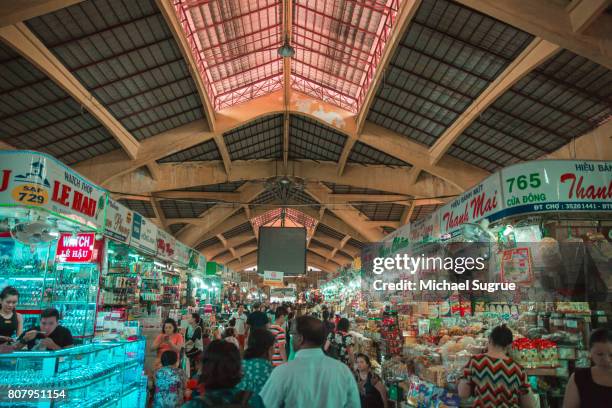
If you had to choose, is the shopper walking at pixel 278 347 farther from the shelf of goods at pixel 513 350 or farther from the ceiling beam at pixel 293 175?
the ceiling beam at pixel 293 175

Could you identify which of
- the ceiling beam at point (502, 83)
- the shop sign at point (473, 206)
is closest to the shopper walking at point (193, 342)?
the shop sign at point (473, 206)

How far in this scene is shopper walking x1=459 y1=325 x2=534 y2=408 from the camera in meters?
2.98

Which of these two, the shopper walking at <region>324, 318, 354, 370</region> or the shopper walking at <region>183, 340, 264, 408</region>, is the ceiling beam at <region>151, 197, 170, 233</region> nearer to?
the shopper walking at <region>324, 318, 354, 370</region>

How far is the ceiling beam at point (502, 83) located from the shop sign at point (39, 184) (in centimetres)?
772

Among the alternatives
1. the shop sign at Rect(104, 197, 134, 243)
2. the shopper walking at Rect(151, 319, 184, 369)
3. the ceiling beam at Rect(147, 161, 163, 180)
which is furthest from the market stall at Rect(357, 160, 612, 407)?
the ceiling beam at Rect(147, 161, 163, 180)

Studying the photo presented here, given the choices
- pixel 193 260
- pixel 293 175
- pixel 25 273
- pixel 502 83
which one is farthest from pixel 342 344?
pixel 193 260

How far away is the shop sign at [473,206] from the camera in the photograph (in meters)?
5.46

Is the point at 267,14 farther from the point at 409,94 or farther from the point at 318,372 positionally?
the point at 318,372

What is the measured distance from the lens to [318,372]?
7.34ft

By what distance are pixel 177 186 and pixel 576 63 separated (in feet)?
38.1

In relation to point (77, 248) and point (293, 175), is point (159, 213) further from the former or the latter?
point (77, 248)

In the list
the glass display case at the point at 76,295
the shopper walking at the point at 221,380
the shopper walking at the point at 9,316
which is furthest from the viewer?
the glass display case at the point at 76,295

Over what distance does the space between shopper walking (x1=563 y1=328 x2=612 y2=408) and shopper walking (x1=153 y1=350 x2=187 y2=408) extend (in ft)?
10.5

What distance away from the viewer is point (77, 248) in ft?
23.6
